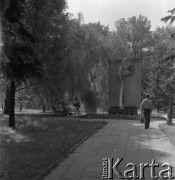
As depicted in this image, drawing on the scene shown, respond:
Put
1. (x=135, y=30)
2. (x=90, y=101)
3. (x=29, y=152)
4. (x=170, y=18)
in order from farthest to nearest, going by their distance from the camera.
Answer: (x=135, y=30) → (x=90, y=101) → (x=170, y=18) → (x=29, y=152)

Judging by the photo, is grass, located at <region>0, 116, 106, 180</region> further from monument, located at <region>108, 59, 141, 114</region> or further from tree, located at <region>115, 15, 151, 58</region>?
tree, located at <region>115, 15, 151, 58</region>

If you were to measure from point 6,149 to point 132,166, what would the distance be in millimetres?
3906

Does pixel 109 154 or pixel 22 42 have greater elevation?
pixel 22 42

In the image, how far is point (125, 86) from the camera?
3200 centimetres

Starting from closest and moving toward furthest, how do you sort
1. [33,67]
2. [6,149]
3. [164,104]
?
[6,149] → [33,67] → [164,104]

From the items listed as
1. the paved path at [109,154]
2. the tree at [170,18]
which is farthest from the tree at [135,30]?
the paved path at [109,154]

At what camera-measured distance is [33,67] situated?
15922 mm

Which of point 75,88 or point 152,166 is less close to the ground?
point 75,88

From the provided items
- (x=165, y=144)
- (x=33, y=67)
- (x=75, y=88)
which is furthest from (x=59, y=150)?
(x=75, y=88)

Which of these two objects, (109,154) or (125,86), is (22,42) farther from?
(125,86)

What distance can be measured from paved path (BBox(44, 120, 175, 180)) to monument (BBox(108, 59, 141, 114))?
1552cm

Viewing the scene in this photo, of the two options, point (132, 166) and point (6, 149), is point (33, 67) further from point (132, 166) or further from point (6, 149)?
point (132, 166)

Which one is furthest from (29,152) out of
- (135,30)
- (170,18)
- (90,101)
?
(135,30)

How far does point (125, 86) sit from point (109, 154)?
21.0 m
